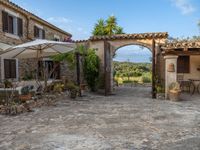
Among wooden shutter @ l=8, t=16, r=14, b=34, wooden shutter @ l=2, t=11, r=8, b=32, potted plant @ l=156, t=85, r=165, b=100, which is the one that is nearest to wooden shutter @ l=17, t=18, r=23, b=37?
wooden shutter @ l=8, t=16, r=14, b=34

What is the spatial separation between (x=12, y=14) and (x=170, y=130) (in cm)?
1222

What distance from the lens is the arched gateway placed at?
15250mm

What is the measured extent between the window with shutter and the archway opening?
646cm

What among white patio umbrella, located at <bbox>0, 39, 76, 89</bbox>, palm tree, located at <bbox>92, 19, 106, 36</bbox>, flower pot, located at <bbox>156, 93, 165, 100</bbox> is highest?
palm tree, located at <bbox>92, 19, 106, 36</bbox>

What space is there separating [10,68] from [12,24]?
2660mm

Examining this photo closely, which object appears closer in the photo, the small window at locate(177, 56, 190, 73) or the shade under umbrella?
the shade under umbrella

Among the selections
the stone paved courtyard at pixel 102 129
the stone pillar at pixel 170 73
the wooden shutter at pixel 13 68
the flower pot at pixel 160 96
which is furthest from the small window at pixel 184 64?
the wooden shutter at pixel 13 68

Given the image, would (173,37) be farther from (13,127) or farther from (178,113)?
(13,127)

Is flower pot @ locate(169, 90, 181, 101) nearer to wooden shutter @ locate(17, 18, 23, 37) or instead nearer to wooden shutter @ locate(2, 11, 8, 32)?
wooden shutter @ locate(2, 11, 8, 32)

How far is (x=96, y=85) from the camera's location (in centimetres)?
1638

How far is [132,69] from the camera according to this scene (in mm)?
28422

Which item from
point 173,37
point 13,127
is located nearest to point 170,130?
point 13,127

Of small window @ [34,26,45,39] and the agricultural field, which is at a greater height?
small window @ [34,26,45,39]

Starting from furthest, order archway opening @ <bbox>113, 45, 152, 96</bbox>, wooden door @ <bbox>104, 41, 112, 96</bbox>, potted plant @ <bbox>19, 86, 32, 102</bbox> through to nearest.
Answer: archway opening @ <bbox>113, 45, 152, 96</bbox>, wooden door @ <bbox>104, 41, 112, 96</bbox>, potted plant @ <bbox>19, 86, 32, 102</bbox>
